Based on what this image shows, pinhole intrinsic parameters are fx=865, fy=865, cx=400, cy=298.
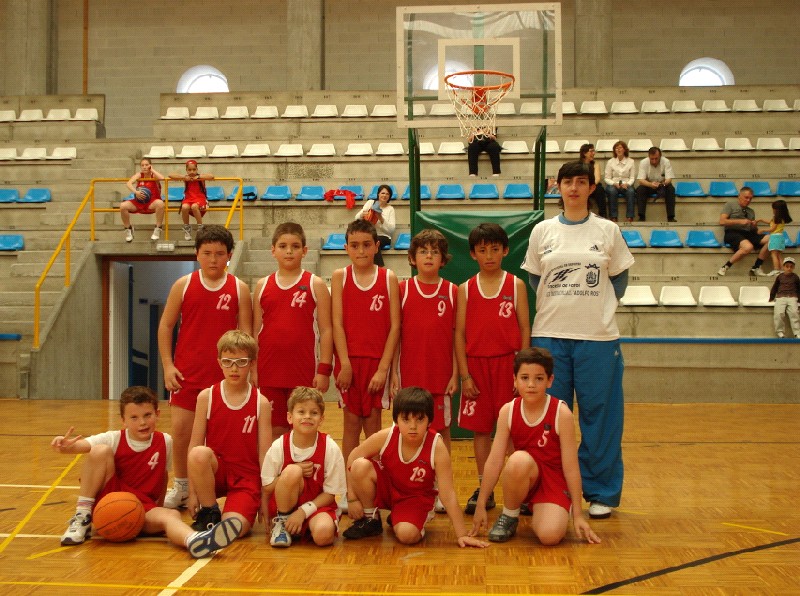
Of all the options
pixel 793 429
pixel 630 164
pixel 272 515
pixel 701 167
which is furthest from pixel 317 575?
pixel 701 167

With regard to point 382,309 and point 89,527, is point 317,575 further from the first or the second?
point 382,309

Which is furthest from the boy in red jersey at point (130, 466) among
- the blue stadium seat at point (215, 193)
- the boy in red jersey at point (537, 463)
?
the blue stadium seat at point (215, 193)

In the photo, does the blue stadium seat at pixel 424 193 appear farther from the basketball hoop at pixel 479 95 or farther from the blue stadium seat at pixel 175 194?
the basketball hoop at pixel 479 95

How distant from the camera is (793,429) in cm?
777

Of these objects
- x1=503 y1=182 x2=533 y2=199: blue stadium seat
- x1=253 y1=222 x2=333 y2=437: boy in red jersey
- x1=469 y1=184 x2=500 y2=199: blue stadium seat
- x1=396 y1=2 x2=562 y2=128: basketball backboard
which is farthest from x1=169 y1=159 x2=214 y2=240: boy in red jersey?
x1=253 y1=222 x2=333 y2=437: boy in red jersey

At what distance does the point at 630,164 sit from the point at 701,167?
2252mm

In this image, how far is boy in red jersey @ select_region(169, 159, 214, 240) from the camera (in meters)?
11.5

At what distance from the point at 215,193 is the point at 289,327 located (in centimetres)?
921

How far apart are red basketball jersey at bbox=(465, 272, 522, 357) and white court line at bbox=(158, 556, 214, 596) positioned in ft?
5.93

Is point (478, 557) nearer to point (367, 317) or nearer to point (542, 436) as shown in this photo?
point (542, 436)

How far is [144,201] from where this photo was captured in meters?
11.8

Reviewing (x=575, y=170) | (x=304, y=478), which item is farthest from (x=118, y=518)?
(x=575, y=170)

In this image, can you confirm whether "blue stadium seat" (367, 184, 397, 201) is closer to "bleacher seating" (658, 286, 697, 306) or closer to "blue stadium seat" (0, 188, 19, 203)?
"bleacher seating" (658, 286, 697, 306)

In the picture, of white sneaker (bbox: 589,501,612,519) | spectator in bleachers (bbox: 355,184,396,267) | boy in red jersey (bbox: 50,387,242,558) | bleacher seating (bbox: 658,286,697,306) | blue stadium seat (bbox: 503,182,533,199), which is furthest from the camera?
blue stadium seat (bbox: 503,182,533,199)
